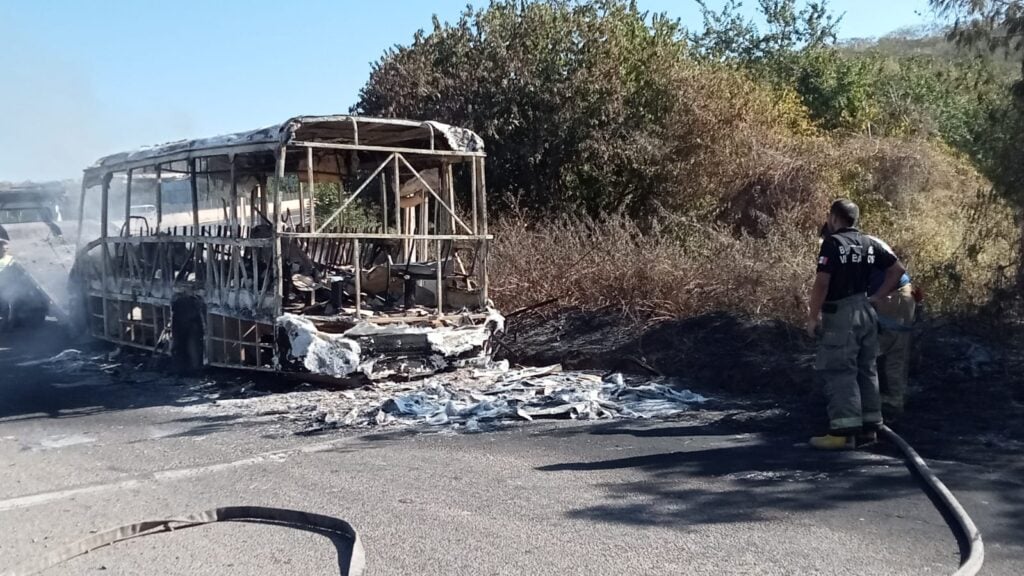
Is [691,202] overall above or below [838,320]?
above

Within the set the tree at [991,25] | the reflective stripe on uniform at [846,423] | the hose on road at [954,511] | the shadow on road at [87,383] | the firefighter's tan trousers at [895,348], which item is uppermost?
the tree at [991,25]

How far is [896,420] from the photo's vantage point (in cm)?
811

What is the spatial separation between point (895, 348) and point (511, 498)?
11.9 feet

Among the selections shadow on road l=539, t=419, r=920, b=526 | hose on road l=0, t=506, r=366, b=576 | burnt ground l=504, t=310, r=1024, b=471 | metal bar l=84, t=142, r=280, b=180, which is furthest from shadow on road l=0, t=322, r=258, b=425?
shadow on road l=539, t=419, r=920, b=526

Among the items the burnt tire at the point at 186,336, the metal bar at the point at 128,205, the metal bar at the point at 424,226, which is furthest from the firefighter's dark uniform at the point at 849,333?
the metal bar at the point at 128,205

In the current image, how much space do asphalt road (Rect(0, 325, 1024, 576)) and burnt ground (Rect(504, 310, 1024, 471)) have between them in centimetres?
83

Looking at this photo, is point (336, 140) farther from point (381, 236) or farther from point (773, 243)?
point (773, 243)

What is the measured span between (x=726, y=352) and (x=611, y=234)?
12.1 feet

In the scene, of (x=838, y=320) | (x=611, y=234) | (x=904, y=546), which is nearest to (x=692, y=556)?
(x=904, y=546)

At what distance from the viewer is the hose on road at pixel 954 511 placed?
4707 millimetres

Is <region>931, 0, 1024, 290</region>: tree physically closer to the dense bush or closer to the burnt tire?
the dense bush

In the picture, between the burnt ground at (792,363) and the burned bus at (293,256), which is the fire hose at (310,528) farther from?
the burned bus at (293,256)

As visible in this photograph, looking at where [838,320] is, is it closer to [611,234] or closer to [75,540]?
[75,540]

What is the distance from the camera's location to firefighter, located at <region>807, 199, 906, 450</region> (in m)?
7.14
